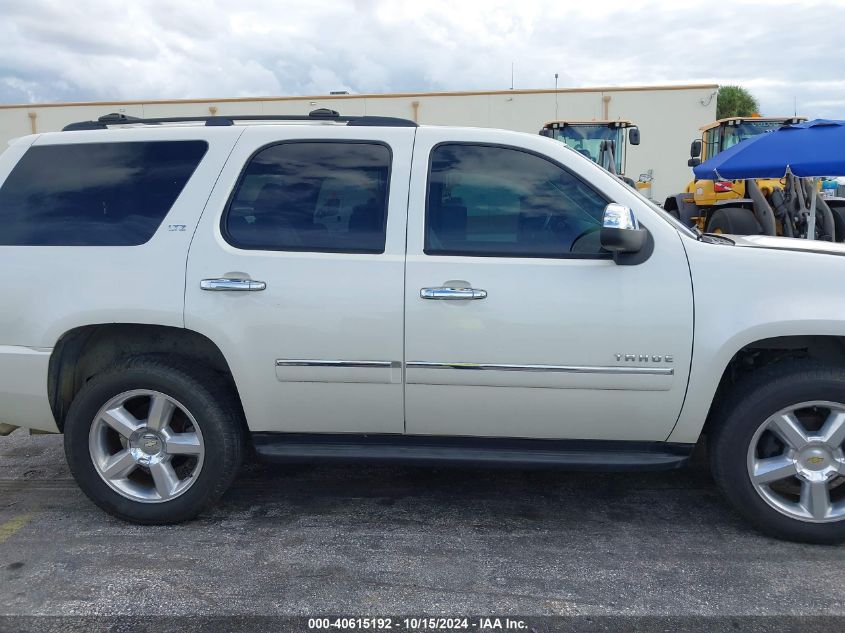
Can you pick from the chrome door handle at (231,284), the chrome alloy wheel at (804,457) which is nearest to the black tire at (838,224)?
the chrome alloy wheel at (804,457)

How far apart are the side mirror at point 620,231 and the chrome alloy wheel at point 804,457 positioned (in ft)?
3.35

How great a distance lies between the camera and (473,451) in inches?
126

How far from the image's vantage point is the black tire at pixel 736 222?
8.88 m

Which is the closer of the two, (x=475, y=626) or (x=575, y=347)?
(x=475, y=626)

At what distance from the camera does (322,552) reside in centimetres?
311

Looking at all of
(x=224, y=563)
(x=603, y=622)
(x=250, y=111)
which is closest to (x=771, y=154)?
(x=603, y=622)

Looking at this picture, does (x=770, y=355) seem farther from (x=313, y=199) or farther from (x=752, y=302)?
(x=313, y=199)

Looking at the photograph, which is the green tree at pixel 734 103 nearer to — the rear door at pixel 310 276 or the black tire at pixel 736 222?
the black tire at pixel 736 222

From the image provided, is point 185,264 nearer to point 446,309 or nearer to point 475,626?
point 446,309

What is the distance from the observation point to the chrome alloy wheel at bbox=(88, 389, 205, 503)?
326 centimetres

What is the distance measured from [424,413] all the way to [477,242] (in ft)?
2.79

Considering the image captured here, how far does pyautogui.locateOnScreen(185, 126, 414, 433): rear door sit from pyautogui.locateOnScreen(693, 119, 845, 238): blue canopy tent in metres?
5.13

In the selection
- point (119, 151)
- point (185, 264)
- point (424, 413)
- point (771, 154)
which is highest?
point (771, 154)

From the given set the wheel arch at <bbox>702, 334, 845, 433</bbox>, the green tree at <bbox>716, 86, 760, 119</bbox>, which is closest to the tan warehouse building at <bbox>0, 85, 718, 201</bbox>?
the wheel arch at <bbox>702, 334, 845, 433</bbox>
